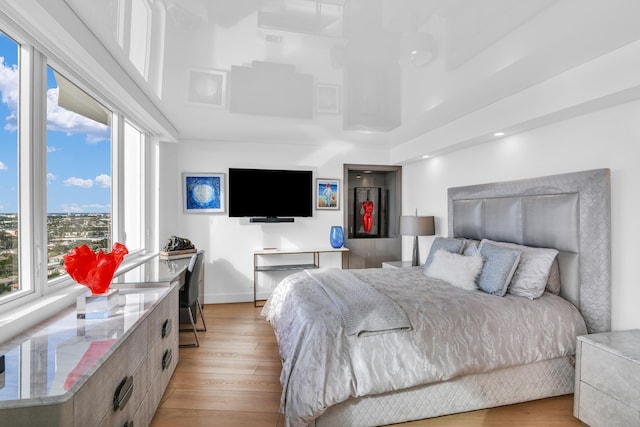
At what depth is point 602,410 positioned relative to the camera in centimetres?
187

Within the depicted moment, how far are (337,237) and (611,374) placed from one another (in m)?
3.24

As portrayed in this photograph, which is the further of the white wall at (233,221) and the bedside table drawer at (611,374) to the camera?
the white wall at (233,221)

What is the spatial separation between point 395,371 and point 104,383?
1.47 m

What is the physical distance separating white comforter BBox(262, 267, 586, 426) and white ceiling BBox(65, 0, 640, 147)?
1.61 meters

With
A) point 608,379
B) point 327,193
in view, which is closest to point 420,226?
point 327,193

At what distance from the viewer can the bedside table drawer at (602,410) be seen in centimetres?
175

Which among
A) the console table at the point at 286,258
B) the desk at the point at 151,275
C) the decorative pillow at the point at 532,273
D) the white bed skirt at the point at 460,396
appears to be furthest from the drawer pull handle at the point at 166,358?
the decorative pillow at the point at 532,273

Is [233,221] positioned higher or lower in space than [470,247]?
higher

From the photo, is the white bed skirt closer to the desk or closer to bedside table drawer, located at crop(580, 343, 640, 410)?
bedside table drawer, located at crop(580, 343, 640, 410)

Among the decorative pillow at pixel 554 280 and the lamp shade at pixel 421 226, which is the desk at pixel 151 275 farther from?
the decorative pillow at pixel 554 280

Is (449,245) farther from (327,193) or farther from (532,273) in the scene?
(327,193)

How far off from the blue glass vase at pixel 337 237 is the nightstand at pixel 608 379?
3.00 m

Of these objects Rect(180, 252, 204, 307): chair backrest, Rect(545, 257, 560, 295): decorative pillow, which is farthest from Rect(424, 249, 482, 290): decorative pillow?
Rect(180, 252, 204, 307): chair backrest

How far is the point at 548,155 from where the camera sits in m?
2.73
